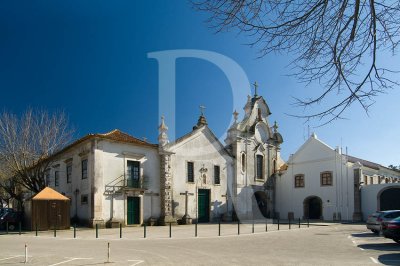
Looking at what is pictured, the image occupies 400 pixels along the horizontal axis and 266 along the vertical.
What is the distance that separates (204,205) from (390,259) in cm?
2404

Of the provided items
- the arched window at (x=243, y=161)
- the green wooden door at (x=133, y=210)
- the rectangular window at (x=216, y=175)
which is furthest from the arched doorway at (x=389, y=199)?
the green wooden door at (x=133, y=210)

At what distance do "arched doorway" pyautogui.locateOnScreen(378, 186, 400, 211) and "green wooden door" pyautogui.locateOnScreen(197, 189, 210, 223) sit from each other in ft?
50.9

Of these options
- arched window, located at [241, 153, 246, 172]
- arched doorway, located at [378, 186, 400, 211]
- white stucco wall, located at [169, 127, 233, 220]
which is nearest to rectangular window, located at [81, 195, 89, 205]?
white stucco wall, located at [169, 127, 233, 220]

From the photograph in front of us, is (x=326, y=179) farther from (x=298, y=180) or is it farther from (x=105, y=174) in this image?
(x=105, y=174)

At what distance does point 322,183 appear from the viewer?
39.0 metres

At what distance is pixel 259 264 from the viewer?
11.1 m

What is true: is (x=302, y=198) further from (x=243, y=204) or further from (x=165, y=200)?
(x=165, y=200)

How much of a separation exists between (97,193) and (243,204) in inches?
642

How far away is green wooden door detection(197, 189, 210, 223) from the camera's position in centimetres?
3475

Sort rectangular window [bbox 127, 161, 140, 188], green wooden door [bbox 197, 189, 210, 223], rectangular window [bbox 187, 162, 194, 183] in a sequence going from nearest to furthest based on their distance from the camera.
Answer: rectangular window [bbox 127, 161, 140, 188], rectangular window [bbox 187, 162, 194, 183], green wooden door [bbox 197, 189, 210, 223]

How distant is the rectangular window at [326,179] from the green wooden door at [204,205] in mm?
12064

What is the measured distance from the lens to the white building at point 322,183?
3669cm

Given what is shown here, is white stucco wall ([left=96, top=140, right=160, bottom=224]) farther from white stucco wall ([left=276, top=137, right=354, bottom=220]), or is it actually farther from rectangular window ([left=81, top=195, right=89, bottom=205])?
white stucco wall ([left=276, top=137, right=354, bottom=220])

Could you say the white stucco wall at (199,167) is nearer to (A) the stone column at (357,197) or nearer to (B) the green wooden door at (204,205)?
(B) the green wooden door at (204,205)
